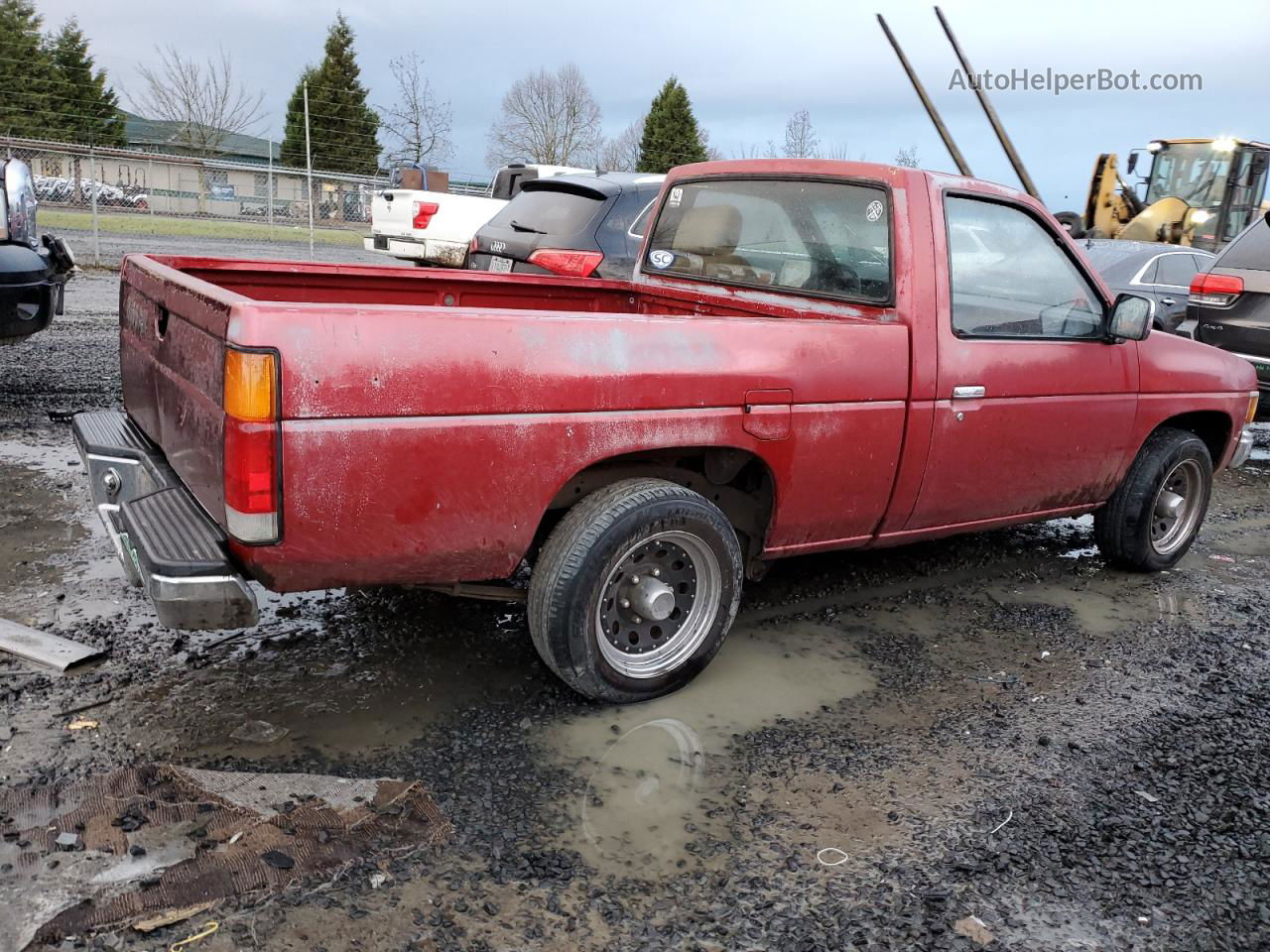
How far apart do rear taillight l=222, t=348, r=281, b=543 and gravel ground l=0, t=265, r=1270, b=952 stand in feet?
2.52

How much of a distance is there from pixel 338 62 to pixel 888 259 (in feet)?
153

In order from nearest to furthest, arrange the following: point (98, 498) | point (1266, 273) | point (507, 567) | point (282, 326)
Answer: point (282, 326), point (507, 567), point (98, 498), point (1266, 273)

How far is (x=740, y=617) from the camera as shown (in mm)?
4379

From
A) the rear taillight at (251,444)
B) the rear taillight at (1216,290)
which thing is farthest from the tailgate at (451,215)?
the rear taillight at (251,444)

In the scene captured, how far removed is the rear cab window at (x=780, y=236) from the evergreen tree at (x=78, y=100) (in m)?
32.9

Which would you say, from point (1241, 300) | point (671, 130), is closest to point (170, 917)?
point (1241, 300)

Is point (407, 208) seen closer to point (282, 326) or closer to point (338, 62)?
point (282, 326)

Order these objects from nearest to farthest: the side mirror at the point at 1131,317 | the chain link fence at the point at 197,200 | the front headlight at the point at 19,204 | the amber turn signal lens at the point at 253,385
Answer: the amber turn signal lens at the point at 253,385
the side mirror at the point at 1131,317
the front headlight at the point at 19,204
the chain link fence at the point at 197,200

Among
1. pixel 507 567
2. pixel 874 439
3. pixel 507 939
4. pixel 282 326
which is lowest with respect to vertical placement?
pixel 507 939

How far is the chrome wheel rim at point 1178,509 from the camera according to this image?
17.2 ft

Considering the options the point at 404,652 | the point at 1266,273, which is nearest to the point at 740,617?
the point at 404,652

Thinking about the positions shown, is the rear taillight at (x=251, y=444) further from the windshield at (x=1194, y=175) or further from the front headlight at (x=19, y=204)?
the windshield at (x=1194, y=175)

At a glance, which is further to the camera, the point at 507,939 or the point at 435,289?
the point at 435,289

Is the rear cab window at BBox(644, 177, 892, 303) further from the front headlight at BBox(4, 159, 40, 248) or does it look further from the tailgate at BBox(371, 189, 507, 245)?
the tailgate at BBox(371, 189, 507, 245)
